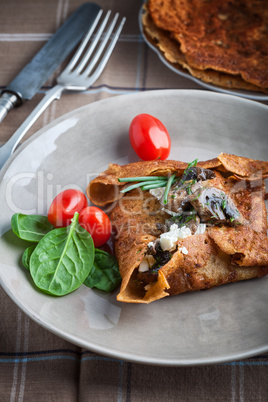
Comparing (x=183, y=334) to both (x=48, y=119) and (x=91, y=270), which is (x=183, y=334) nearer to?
(x=91, y=270)

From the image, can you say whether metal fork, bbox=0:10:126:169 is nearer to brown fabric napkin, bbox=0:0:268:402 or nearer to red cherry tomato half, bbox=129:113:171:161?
red cherry tomato half, bbox=129:113:171:161

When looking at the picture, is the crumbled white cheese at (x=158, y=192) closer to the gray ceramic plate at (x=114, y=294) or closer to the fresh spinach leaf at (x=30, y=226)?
the gray ceramic plate at (x=114, y=294)

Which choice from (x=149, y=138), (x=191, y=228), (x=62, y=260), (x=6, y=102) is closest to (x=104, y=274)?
(x=62, y=260)

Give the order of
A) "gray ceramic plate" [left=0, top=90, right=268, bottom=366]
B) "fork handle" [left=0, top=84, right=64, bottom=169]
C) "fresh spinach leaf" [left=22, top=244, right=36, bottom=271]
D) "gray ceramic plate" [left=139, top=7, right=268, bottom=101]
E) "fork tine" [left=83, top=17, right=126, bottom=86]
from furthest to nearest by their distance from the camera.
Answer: "fork tine" [left=83, top=17, right=126, bottom=86] → "gray ceramic plate" [left=139, top=7, right=268, bottom=101] → "fork handle" [left=0, top=84, right=64, bottom=169] → "fresh spinach leaf" [left=22, top=244, right=36, bottom=271] → "gray ceramic plate" [left=0, top=90, right=268, bottom=366]

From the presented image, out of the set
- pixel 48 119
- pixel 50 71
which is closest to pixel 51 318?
pixel 48 119

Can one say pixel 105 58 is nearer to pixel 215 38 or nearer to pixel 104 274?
pixel 215 38

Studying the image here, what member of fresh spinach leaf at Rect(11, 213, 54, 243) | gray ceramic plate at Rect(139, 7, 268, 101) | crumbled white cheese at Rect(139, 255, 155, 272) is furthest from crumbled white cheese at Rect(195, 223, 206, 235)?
gray ceramic plate at Rect(139, 7, 268, 101)
